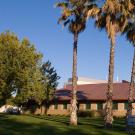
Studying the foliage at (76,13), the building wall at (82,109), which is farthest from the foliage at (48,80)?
the foliage at (76,13)

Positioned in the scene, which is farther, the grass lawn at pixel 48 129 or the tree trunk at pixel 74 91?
the tree trunk at pixel 74 91

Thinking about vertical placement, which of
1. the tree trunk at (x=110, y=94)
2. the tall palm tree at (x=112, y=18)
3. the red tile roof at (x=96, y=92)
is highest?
the tall palm tree at (x=112, y=18)

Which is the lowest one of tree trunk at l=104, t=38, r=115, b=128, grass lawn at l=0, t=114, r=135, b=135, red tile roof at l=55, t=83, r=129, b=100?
grass lawn at l=0, t=114, r=135, b=135

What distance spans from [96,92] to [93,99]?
2.80 m

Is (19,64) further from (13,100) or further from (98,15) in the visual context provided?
(98,15)

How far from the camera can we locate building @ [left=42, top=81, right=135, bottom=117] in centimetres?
5925

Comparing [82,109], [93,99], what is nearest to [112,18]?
[93,99]

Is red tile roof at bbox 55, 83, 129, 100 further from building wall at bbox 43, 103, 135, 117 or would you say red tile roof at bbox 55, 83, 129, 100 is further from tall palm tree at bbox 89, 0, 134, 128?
tall palm tree at bbox 89, 0, 134, 128

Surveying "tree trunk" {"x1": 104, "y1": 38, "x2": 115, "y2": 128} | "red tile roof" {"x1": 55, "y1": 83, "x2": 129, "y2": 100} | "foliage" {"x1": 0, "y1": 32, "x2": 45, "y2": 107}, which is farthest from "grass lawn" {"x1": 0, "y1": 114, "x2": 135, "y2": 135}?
"red tile roof" {"x1": 55, "y1": 83, "x2": 129, "y2": 100}

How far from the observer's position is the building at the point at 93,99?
2333 inches

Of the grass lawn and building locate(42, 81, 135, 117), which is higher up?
building locate(42, 81, 135, 117)

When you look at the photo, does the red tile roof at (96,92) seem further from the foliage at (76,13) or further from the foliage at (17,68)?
the foliage at (76,13)

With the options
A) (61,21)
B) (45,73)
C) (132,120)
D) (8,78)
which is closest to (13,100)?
(8,78)

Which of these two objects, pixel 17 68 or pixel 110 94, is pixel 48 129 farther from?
pixel 17 68
